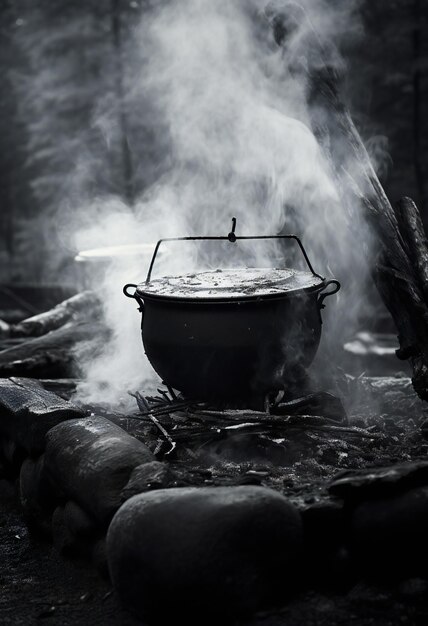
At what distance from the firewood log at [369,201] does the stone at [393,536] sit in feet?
4.34

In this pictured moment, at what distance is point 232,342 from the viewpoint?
4184 mm

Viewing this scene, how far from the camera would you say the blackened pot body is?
4.18 metres

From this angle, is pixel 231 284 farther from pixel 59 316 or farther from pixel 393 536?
pixel 59 316

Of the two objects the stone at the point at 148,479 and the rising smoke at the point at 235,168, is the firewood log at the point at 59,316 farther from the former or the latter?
the stone at the point at 148,479

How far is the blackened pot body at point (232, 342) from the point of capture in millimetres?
4184

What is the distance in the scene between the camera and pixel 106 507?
335 cm

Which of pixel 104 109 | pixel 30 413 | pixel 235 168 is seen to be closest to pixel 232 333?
pixel 30 413

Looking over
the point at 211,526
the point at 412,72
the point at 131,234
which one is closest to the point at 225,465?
the point at 211,526

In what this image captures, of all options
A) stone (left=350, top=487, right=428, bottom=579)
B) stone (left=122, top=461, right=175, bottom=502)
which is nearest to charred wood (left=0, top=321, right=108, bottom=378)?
stone (left=122, top=461, right=175, bottom=502)

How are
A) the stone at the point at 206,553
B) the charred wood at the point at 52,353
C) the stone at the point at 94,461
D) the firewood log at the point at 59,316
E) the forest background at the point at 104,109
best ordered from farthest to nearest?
1. the forest background at the point at 104,109
2. the firewood log at the point at 59,316
3. the charred wood at the point at 52,353
4. the stone at the point at 94,461
5. the stone at the point at 206,553

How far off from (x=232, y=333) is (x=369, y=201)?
5.63ft

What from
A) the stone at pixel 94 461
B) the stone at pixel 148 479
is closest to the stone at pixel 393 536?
the stone at pixel 148 479

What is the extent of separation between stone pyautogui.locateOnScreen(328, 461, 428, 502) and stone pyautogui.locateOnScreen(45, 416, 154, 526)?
107 cm

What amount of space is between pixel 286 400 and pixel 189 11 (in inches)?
255
